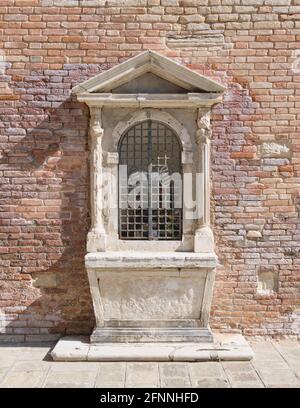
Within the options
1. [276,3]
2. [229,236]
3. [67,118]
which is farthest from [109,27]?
[229,236]

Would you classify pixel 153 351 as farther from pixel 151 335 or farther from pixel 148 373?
pixel 148 373

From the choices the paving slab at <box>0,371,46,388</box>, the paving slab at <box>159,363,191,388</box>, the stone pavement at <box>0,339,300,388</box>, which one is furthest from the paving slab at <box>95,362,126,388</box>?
the paving slab at <box>0,371,46,388</box>

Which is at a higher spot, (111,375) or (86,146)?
(86,146)

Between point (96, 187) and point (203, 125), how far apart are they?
60.3 inches

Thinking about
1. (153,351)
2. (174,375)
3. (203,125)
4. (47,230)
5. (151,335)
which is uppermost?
(203,125)

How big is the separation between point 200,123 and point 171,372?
2.94m

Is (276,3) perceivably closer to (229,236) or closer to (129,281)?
(229,236)

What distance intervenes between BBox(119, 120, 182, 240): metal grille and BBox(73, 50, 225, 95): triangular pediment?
1.93 ft

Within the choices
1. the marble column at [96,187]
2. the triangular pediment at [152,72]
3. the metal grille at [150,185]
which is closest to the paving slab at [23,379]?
the marble column at [96,187]

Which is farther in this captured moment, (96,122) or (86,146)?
(86,146)

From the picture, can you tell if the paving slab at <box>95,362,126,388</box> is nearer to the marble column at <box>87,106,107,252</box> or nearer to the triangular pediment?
the marble column at <box>87,106,107,252</box>

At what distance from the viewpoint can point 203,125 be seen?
19.2 ft

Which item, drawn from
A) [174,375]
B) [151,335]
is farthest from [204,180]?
[174,375]

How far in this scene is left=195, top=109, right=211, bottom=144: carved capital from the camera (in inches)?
230
